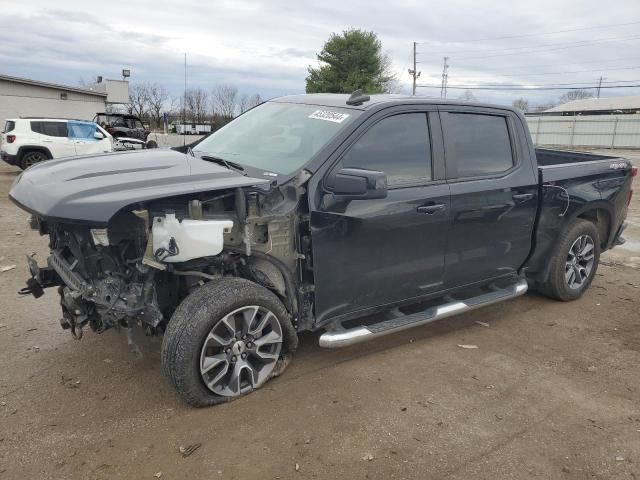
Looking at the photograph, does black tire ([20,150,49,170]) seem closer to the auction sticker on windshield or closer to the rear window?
the rear window

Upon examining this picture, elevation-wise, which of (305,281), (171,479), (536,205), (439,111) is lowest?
(171,479)

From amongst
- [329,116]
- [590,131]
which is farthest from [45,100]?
[590,131]

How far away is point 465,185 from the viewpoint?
3.96 metres

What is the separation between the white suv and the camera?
14820 mm

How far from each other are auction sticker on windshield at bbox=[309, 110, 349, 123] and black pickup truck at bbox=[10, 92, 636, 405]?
11 millimetres

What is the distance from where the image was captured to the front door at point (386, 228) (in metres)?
3.38

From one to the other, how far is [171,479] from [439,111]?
302cm

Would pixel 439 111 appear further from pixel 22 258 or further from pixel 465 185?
pixel 22 258

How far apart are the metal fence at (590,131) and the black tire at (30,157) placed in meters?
27.8

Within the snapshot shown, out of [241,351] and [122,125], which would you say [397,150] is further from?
[122,125]

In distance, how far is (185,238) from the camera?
2.90 metres

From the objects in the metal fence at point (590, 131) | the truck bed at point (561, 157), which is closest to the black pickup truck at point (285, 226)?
the truck bed at point (561, 157)

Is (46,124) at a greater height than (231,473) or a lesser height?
greater

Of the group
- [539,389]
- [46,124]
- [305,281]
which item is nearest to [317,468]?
[305,281]
